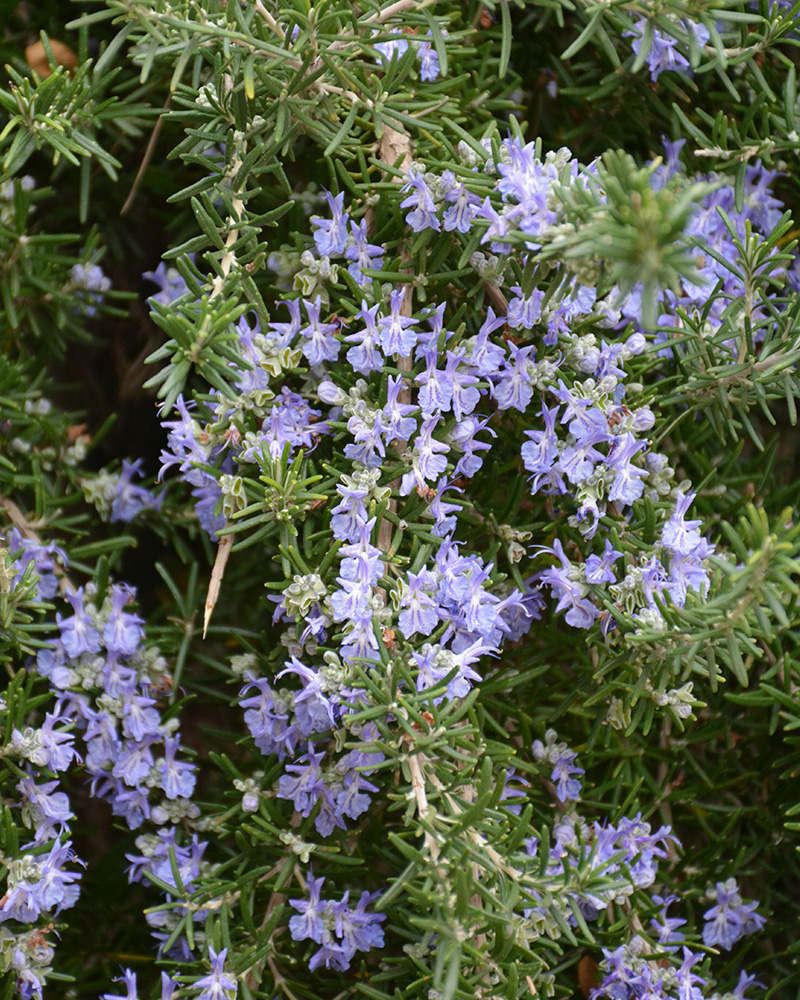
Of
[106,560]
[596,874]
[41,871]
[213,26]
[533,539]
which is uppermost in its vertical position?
[213,26]

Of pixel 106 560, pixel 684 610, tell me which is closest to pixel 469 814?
pixel 684 610

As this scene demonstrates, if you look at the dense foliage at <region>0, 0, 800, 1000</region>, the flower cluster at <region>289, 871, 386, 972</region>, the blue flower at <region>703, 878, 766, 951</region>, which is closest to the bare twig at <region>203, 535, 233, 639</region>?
the dense foliage at <region>0, 0, 800, 1000</region>

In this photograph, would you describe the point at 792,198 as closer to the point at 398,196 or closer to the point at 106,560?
the point at 398,196

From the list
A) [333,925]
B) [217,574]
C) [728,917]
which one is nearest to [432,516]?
[217,574]

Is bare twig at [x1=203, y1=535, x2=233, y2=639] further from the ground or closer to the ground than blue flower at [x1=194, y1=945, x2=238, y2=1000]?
further from the ground

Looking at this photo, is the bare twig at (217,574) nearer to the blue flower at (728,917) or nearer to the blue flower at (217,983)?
the blue flower at (217,983)

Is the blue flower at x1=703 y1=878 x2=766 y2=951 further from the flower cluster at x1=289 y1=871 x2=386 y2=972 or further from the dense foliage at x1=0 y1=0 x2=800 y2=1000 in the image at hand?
the flower cluster at x1=289 y1=871 x2=386 y2=972

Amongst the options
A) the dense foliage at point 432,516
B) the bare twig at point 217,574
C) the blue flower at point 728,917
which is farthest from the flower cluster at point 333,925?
the blue flower at point 728,917

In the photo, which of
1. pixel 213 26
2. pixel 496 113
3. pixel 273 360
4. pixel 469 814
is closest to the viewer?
pixel 469 814
